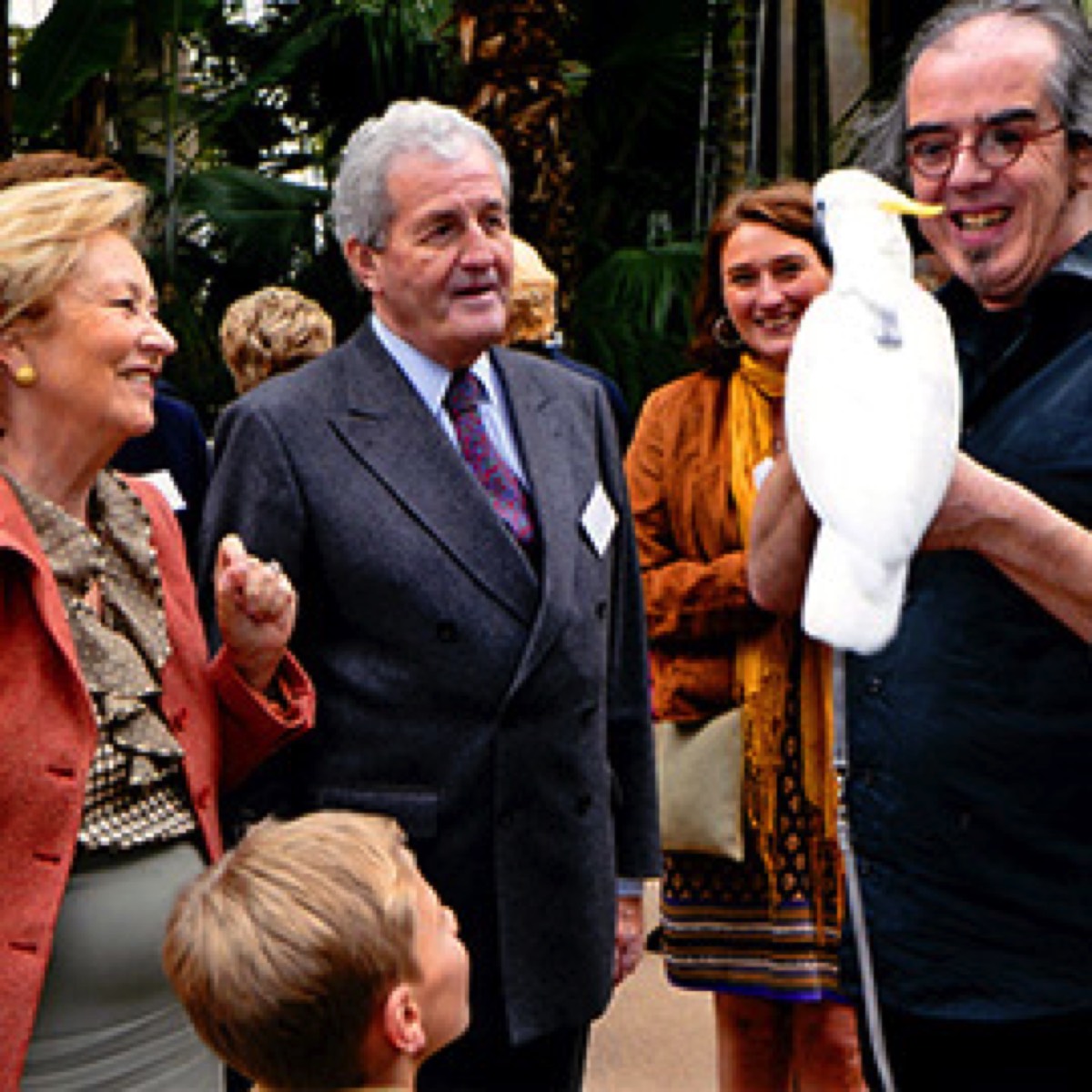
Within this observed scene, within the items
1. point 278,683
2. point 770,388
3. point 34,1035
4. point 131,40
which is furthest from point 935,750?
point 131,40

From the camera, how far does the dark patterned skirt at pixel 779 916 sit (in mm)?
3184

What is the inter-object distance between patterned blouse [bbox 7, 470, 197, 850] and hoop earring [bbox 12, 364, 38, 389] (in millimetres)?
119

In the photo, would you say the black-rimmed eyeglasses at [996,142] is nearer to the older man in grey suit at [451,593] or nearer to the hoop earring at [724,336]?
the older man in grey suit at [451,593]

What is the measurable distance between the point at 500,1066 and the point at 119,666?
0.80 m

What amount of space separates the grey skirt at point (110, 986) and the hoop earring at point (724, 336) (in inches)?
68.7

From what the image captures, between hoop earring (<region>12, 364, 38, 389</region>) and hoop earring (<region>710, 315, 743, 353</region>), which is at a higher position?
hoop earring (<region>12, 364, 38, 389</region>)

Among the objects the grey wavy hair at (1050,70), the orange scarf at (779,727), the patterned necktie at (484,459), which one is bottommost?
the orange scarf at (779,727)

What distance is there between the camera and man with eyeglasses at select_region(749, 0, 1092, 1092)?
5.67 feet

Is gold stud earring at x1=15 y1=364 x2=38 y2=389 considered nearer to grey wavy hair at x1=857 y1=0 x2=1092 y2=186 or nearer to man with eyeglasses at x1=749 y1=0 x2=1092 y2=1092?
man with eyeglasses at x1=749 y1=0 x2=1092 y2=1092

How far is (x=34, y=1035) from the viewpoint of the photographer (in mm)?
1950

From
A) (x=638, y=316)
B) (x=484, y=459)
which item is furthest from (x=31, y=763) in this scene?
(x=638, y=316)

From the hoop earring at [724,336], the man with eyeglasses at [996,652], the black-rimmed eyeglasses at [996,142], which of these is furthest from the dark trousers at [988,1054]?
the hoop earring at [724,336]

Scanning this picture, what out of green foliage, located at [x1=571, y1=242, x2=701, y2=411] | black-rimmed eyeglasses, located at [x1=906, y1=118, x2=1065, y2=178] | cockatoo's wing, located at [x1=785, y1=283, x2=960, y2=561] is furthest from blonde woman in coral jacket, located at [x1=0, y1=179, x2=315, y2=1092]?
green foliage, located at [x1=571, y1=242, x2=701, y2=411]

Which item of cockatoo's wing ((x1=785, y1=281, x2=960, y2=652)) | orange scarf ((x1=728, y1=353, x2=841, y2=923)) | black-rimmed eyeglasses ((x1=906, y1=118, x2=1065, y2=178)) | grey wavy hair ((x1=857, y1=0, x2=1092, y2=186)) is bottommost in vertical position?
orange scarf ((x1=728, y1=353, x2=841, y2=923))
